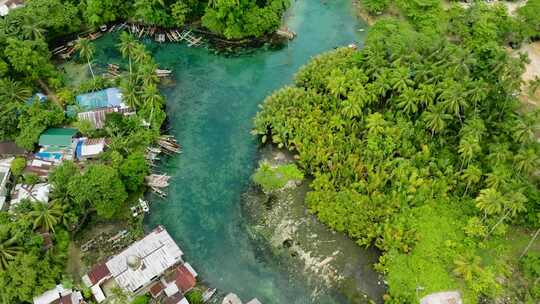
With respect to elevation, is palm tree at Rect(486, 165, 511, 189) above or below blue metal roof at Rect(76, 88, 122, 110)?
above

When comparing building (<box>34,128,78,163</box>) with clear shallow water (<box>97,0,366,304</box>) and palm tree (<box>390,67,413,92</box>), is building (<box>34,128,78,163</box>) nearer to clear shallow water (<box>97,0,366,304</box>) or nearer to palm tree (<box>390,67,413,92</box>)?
clear shallow water (<box>97,0,366,304</box>)

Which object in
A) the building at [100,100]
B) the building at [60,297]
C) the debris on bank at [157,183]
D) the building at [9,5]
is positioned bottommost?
the building at [60,297]

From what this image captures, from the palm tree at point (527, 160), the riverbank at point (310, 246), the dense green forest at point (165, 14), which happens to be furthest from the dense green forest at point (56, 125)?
the palm tree at point (527, 160)

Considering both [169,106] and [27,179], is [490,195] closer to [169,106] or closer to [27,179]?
[169,106]

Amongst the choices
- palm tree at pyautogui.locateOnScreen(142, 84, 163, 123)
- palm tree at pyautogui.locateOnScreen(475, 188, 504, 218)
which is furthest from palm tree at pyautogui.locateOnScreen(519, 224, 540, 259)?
palm tree at pyautogui.locateOnScreen(142, 84, 163, 123)

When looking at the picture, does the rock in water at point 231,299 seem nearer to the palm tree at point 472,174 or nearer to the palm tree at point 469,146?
the palm tree at point 472,174

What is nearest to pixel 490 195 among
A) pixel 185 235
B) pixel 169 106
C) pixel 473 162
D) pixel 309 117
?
pixel 473 162

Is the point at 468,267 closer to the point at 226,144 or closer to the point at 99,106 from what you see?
the point at 226,144
